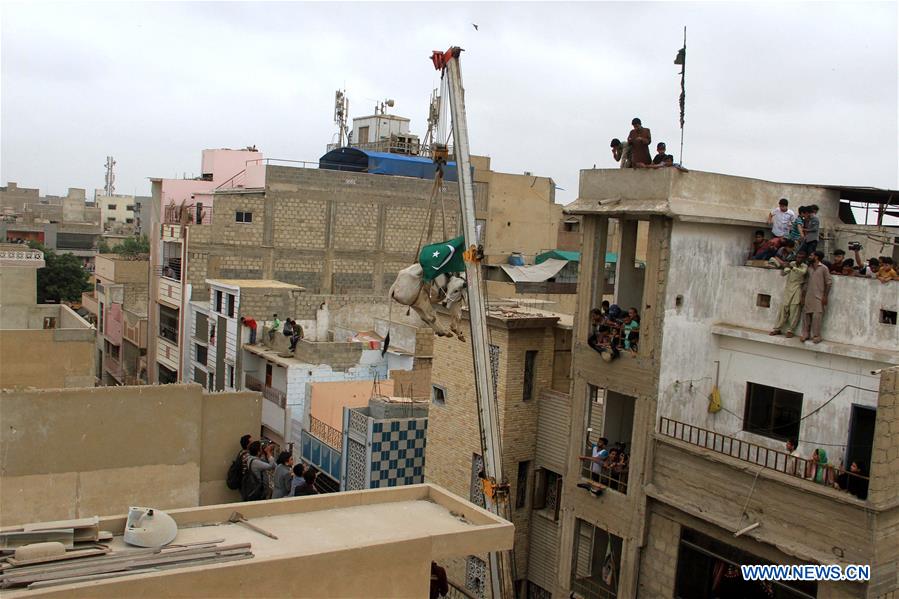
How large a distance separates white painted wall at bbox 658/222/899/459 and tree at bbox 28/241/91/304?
52.8m

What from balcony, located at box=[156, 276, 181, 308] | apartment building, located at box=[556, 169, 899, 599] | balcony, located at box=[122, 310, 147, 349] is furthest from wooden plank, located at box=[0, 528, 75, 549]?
balcony, located at box=[122, 310, 147, 349]

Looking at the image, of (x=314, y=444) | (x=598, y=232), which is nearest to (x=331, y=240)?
(x=314, y=444)

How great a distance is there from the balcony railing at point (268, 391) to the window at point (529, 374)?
500 inches

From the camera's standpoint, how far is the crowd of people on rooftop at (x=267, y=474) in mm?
14219

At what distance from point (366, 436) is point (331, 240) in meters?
18.6

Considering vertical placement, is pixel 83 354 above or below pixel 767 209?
below

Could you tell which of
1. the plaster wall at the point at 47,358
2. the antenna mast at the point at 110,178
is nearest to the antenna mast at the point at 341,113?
the plaster wall at the point at 47,358

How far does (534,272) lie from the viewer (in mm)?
18781

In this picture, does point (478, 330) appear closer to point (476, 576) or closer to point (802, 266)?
point (802, 266)

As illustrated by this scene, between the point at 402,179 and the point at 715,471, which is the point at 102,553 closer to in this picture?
the point at 715,471

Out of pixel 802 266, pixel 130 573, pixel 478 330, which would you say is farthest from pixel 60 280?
pixel 130 573

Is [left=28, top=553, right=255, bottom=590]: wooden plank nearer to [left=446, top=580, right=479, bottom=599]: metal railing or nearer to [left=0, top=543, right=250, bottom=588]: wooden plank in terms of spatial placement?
[left=0, top=543, right=250, bottom=588]: wooden plank

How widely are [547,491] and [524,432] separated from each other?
4.65 ft

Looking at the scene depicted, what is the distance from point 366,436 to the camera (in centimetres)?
2186
